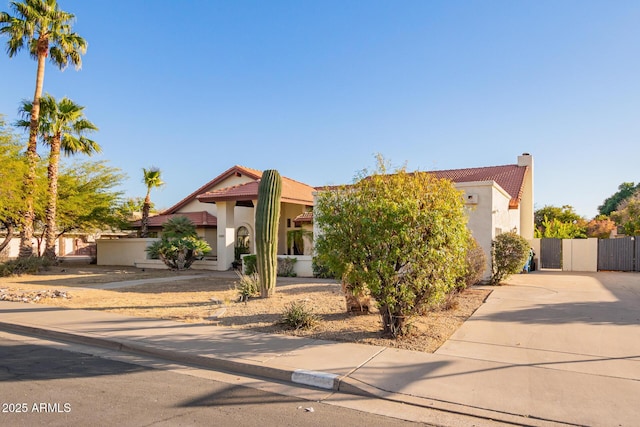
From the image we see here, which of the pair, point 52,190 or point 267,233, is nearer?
point 267,233

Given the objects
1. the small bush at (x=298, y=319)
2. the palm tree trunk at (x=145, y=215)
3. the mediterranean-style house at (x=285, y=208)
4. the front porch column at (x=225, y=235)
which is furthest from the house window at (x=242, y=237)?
the small bush at (x=298, y=319)

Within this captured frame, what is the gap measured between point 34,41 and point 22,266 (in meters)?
12.0

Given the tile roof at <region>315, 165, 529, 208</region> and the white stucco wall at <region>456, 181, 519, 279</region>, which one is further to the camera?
the tile roof at <region>315, 165, 529, 208</region>

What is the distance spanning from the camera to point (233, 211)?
81.5 feet

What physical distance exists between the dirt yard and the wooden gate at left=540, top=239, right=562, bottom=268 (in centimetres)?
1199

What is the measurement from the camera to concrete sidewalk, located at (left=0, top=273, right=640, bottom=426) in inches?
207

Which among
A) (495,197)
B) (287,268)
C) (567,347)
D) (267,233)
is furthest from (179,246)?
(567,347)

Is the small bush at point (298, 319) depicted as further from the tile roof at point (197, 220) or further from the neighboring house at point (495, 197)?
the tile roof at point (197, 220)

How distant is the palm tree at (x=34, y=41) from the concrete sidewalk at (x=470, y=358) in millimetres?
14533

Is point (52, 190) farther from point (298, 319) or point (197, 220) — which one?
point (298, 319)

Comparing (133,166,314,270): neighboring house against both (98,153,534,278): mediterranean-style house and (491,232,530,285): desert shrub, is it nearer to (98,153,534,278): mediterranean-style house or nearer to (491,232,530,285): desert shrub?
(98,153,534,278): mediterranean-style house

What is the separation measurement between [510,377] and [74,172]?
1207 inches

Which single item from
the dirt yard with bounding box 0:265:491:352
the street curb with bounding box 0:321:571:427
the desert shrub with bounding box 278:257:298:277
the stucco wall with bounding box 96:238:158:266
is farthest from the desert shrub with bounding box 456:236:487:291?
the stucco wall with bounding box 96:238:158:266

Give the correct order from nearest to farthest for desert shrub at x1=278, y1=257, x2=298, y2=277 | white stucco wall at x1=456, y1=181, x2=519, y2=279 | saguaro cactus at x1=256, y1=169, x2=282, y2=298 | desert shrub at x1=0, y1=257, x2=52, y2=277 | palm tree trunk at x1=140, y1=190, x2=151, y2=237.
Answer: saguaro cactus at x1=256, y1=169, x2=282, y2=298, white stucco wall at x1=456, y1=181, x2=519, y2=279, desert shrub at x1=278, y1=257, x2=298, y2=277, desert shrub at x1=0, y1=257, x2=52, y2=277, palm tree trunk at x1=140, y1=190, x2=151, y2=237
